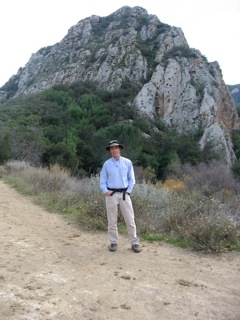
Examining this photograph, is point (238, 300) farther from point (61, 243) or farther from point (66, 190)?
point (66, 190)

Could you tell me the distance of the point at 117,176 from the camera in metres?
4.58

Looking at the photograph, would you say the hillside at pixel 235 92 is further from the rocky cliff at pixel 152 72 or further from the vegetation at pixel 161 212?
the vegetation at pixel 161 212

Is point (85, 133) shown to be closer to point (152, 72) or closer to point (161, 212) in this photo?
point (152, 72)

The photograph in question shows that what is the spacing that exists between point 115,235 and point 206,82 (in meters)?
46.0

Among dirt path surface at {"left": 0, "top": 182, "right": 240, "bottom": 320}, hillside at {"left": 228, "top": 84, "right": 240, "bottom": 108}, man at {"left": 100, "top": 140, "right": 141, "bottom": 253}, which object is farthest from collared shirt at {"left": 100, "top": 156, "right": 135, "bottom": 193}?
hillside at {"left": 228, "top": 84, "right": 240, "bottom": 108}

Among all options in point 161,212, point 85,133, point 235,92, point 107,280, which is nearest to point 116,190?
point 107,280

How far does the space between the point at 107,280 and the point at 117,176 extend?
1.57 m

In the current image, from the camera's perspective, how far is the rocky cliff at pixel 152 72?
43.1 m

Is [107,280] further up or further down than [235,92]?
further down

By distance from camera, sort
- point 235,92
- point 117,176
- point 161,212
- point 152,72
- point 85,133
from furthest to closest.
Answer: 1. point 235,92
2. point 152,72
3. point 85,133
4. point 161,212
5. point 117,176

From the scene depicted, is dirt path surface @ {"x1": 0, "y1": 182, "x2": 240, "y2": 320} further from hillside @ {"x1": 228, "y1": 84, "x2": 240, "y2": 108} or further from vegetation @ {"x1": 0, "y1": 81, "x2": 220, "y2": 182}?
hillside @ {"x1": 228, "y1": 84, "x2": 240, "y2": 108}

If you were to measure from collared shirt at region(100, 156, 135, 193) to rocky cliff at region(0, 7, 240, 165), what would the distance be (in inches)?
1428

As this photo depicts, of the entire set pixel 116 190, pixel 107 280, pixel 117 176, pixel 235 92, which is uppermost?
pixel 235 92

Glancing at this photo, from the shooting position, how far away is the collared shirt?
15.0 ft
